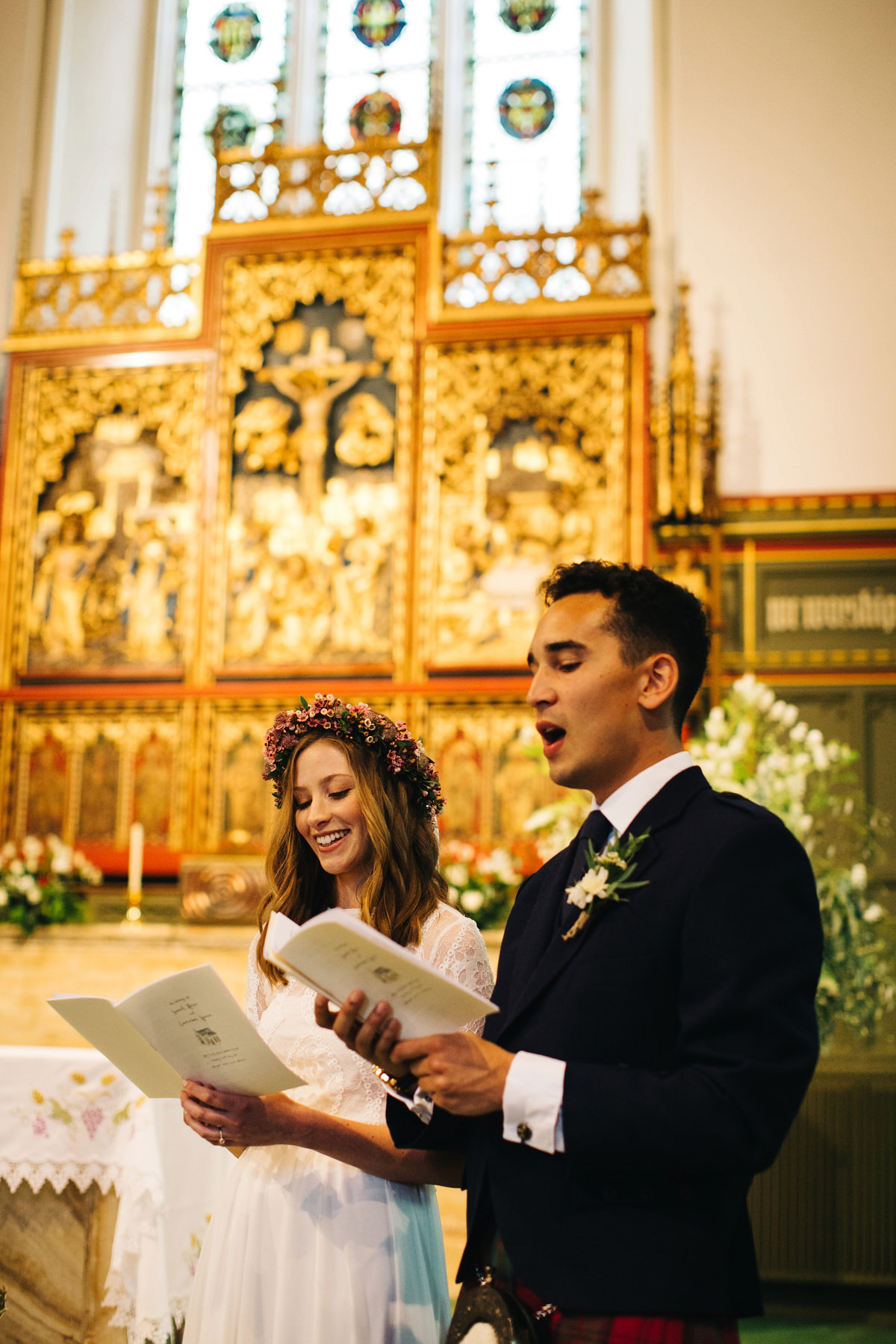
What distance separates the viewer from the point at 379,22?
8.87m

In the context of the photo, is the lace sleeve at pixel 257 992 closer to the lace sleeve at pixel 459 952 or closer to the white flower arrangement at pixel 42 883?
the lace sleeve at pixel 459 952

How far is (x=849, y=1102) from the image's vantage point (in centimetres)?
464

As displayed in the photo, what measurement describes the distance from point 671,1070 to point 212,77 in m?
9.40

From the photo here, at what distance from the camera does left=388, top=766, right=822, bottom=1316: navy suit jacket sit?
4.36 ft

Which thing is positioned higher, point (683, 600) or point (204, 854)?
point (683, 600)

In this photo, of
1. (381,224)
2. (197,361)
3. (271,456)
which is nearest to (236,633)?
(271,456)

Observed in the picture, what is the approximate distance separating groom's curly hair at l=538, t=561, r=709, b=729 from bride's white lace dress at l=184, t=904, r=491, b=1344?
0.75 meters

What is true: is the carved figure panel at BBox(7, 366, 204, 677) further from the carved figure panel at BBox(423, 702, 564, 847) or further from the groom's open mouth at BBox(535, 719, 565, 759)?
the groom's open mouth at BBox(535, 719, 565, 759)

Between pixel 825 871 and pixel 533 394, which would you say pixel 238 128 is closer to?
pixel 533 394

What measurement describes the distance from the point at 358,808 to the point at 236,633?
432cm

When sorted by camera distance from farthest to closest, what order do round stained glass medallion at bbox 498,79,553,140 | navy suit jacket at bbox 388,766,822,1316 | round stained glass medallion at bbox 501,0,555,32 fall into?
round stained glass medallion at bbox 501,0,555,32 → round stained glass medallion at bbox 498,79,553,140 → navy suit jacket at bbox 388,766,822,1316

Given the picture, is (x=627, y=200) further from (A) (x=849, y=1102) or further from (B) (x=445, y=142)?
(A) (x=849, y=1102)

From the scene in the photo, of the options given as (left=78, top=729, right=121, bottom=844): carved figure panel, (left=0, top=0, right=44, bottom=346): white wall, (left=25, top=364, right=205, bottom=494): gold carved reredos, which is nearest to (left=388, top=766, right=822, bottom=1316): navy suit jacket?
(left=78, top=729, right=121, bottom=844): carved figure panel

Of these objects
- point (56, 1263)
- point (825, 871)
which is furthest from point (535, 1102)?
point (825, 871)
